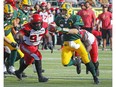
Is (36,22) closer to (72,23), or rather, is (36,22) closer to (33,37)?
(33,37)

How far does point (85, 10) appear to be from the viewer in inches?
596

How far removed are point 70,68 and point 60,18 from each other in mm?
2916

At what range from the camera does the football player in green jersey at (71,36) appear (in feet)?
28.6

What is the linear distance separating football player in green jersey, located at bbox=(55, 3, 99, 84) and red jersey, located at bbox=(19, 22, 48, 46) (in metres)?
0.26

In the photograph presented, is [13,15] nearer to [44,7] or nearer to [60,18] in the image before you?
[60,18]

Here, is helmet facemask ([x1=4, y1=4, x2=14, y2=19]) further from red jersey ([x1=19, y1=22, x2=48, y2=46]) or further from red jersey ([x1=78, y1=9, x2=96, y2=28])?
red jersey ([x1=78, y1=9, x2=96, y2=28])

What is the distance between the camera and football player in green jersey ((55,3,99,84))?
872 centimetres

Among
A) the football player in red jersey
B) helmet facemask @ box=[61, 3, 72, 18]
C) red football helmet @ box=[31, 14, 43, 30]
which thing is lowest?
the football player in red jersey

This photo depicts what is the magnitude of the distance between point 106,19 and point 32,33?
315 inches

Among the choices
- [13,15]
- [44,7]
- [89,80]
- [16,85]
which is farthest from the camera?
[44,7]

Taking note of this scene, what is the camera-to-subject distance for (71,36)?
8805 millimetres

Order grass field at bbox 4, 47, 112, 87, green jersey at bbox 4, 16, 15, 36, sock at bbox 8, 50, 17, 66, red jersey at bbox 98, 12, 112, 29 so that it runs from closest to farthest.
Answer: grass field at bbox 4, 47, 112, 87, green jersey at bbox 4, 16, 15, 36, sock at bbox 8, 50, 17, 66, red jersey at bbox 98, 12, 112, 29

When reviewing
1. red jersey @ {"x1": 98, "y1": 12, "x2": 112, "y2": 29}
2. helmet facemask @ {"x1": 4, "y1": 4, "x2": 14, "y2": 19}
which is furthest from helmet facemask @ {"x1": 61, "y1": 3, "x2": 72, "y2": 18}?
red jersey @ {"x1": 98, "y1": 12, "x2": 112, "y2": 29}

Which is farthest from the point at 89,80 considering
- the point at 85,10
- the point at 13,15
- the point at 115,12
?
the point at 85,10
